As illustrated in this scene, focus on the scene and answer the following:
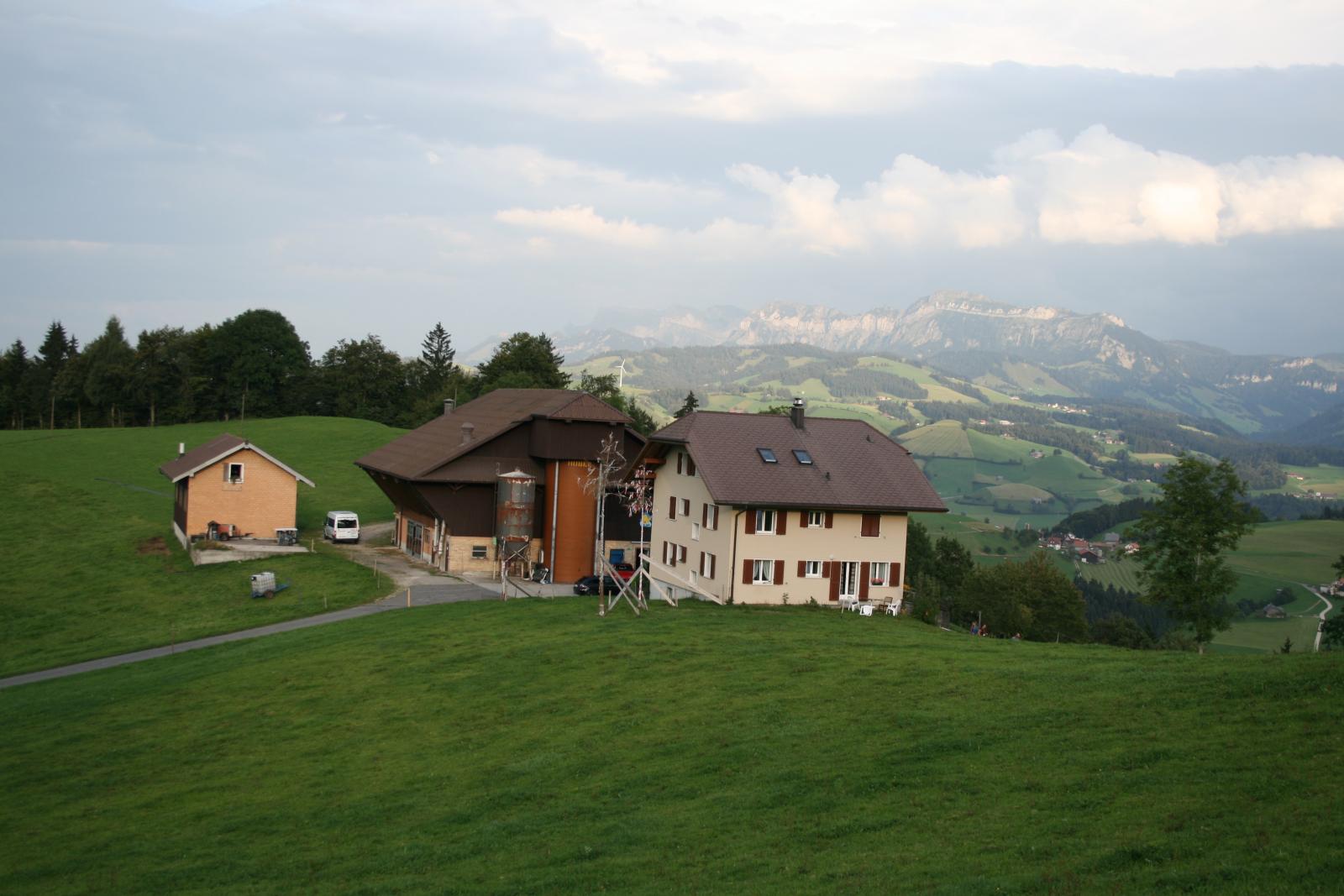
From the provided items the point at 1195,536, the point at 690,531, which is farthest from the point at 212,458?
the point at 1195,536

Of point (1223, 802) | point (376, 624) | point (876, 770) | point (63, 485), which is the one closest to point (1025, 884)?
point (1223, 802)

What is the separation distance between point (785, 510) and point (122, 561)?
39.4 metres

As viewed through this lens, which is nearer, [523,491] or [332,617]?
[332,617]

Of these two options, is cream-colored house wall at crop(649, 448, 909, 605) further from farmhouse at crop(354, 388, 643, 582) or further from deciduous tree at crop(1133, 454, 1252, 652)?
deciduous tree at crop(1133, 454, 1252, 652)

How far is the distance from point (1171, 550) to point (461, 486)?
36.6m

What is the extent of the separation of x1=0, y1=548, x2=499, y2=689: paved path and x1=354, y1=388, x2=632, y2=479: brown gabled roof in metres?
7.07

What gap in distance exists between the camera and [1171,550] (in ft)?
150

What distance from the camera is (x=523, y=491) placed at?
58062mm

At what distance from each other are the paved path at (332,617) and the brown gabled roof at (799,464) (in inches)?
477

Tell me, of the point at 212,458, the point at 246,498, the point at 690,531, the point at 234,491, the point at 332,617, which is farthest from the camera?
the point at 246,498

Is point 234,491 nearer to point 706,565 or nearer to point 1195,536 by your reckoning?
point 706,565

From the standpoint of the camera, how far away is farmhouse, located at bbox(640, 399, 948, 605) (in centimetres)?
4691

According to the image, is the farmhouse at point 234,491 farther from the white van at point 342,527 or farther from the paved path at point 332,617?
the paved path at point 332,617

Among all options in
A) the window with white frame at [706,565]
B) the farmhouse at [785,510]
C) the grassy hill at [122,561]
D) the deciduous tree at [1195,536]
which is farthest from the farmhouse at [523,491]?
the deciduous tree at [1195,536]
